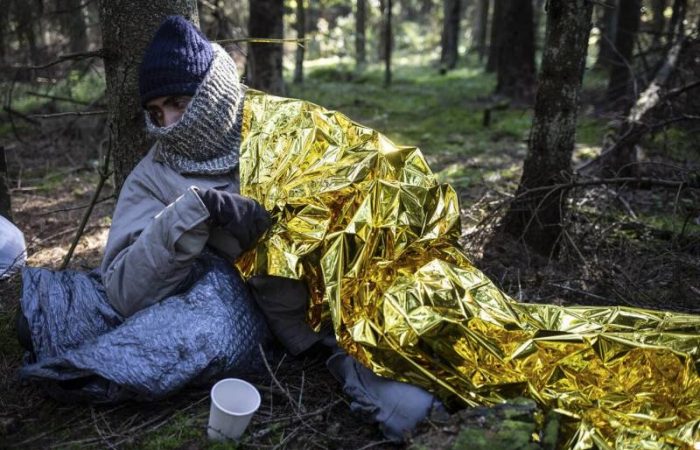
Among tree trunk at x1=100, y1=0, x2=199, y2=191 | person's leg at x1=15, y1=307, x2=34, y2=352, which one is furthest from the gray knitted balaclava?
person's leg at x1=15, y1=307, x2=34, y2=352

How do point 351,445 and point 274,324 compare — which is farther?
point 274,324

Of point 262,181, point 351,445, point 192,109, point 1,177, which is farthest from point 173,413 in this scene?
point 1,177

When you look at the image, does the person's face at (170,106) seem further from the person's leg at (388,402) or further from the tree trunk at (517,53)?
the tree trunk at (517,53)

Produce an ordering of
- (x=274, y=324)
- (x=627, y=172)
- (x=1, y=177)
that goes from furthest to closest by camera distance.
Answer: (x=627, y=172) < (x=1, y=177) < (x=274, y=324)

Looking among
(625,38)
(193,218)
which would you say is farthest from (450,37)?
(193,218)

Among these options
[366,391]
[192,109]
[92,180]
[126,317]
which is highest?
[192,109]

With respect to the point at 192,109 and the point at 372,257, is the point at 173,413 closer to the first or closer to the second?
the point at 372,257

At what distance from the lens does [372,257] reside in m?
2.39

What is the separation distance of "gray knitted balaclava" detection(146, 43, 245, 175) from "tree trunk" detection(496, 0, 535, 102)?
8.99 m

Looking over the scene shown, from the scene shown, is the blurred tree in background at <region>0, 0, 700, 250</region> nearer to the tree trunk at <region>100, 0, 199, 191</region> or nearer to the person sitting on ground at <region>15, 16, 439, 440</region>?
the tree trunk at <region>100, 0, 199, 191</region>

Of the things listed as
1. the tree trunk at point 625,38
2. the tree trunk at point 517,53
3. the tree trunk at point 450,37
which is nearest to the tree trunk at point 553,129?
the tree trunk at point 625,38

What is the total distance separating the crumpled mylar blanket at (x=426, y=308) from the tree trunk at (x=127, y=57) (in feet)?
2.50

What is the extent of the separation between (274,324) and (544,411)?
119 centimetres

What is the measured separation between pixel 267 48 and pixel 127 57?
4.68m
